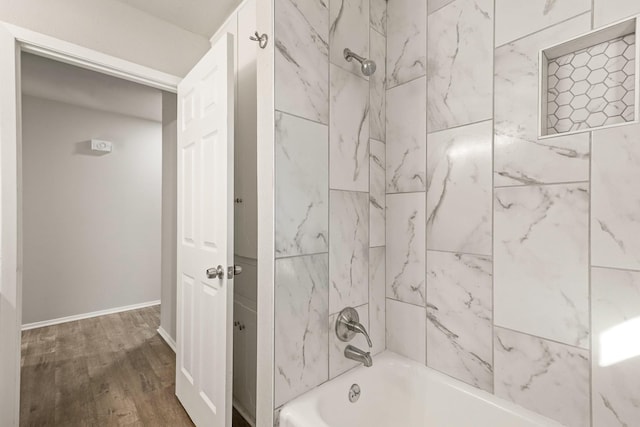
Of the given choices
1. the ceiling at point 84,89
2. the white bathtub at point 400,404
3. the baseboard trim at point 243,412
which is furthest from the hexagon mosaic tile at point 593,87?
the ceiling at point 84,89

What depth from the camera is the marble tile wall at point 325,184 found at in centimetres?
117

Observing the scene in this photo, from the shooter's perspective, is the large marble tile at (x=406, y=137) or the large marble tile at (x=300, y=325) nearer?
the large marble tile at (x=300, y=325)

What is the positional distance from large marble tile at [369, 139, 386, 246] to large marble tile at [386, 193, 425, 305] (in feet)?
0.13

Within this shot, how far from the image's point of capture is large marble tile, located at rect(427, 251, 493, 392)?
1.22 meters

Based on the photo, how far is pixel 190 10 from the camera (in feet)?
6.52

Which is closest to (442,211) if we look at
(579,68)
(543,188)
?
(543,188)

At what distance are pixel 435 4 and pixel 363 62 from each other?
453 mm

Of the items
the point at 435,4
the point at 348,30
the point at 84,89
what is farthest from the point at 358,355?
the point at 84,89

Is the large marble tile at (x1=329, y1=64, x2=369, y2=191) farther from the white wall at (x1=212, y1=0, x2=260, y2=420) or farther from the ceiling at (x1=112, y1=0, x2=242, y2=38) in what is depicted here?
the ceiling at (x1=112, y1=0, x2=242, y2=38)

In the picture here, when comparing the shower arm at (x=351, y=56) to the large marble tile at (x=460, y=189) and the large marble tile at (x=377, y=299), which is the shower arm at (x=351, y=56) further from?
the large marble tile at (x=377, y=299)

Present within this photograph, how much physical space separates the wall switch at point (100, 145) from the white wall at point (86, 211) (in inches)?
4.3

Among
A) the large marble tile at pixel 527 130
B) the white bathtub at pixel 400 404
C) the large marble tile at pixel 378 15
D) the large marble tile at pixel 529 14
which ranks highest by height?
the large marble tile at pixel 378 15

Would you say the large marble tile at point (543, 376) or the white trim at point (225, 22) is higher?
the white trim at point (225, 22)

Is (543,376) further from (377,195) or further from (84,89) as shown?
(84,89)
